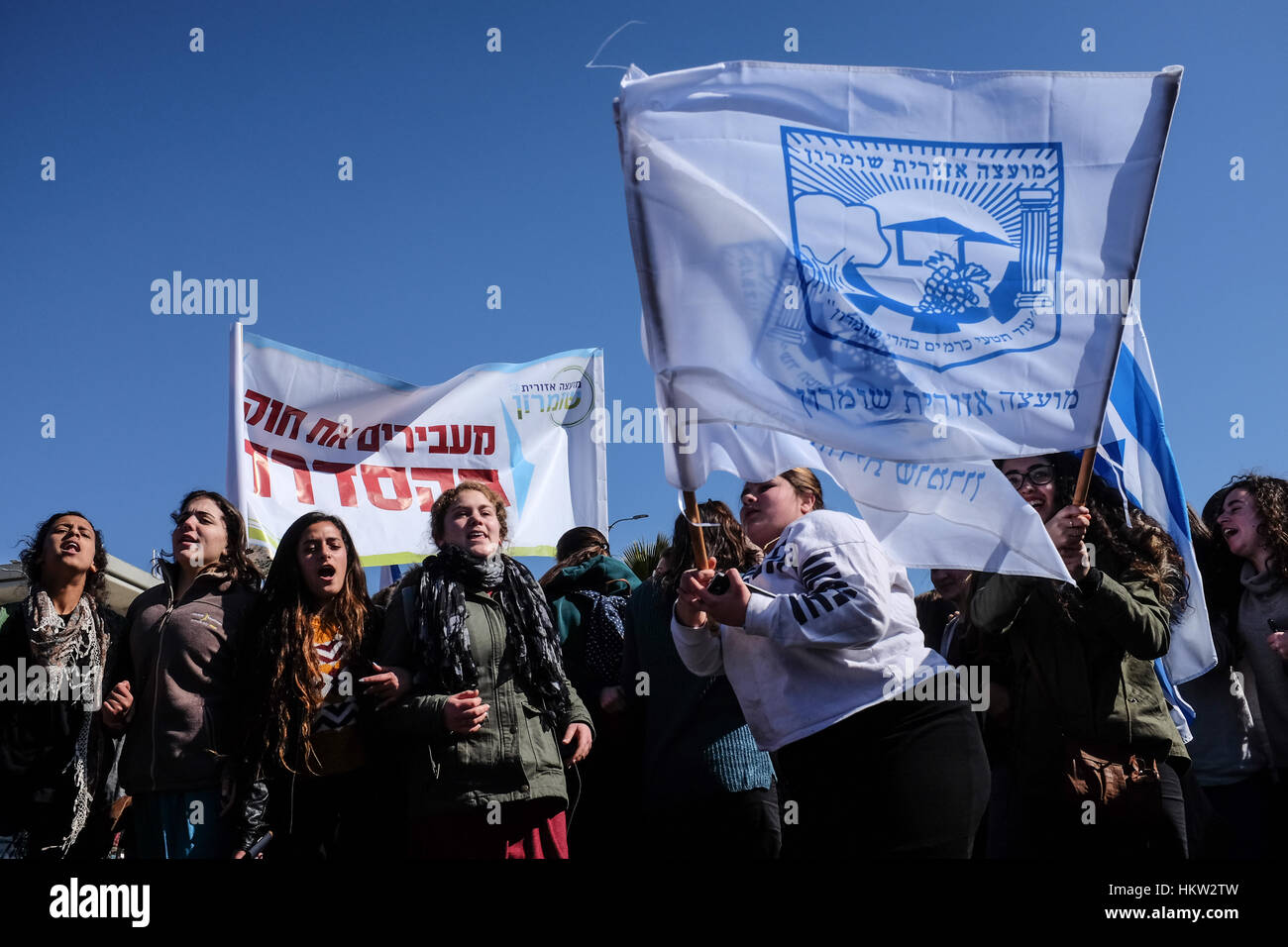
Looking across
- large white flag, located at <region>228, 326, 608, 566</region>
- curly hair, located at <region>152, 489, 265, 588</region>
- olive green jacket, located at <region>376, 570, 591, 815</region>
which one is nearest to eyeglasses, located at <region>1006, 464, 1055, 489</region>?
olive green jacket, located at <region>376, 570, 591, 815</region>

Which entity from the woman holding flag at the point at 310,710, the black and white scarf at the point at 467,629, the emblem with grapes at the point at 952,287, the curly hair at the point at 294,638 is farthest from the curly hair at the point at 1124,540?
the curly hair at the point at 294,638

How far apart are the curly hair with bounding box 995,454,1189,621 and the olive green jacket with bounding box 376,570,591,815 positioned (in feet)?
7.34

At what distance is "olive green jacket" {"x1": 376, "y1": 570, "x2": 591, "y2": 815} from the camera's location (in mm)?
4750

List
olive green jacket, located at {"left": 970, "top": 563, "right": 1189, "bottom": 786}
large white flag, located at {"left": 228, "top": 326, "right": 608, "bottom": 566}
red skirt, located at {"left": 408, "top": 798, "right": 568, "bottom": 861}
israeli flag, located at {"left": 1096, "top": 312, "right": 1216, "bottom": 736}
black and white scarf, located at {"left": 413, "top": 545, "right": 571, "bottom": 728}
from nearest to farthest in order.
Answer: olive green jacket, located at {"left": 970, "top": 563, "right": 1189, "bottom": 786} → red skirt, located at {"left": 408, "top": 798, "right": 568, "bottom": 861} → black and white scarf, located at {"left": 413, "top": 545, "right": 571, "bottom": 728} → israeli flag, located at {"left": 1096, "top": 312, "right": 1216, "bottom": 736} → large white flag, located at {"left": 228, "top": 326, "right": 608, "bottom": 566}

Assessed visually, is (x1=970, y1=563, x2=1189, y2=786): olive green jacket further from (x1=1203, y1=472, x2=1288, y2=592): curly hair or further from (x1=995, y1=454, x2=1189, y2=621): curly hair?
(x1=1203, y1=472, x2=1288, y2=592): curly hair

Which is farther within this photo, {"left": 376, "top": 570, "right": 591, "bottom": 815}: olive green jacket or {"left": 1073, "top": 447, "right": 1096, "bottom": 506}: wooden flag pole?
{"left": 376, "top": 570, "right": 591, "bottom": 815}: olive green jacket

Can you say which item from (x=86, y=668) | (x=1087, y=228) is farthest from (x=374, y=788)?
(x=1087, y=228)

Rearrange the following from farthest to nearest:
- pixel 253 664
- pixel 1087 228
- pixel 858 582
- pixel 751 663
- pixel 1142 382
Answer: pixel 1142 382 < pixel 253 664 < pixel 1087 228 < pixel 751 663 < pixel 858 582

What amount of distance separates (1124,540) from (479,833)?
2.74 metres

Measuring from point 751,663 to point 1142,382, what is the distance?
3.14 meters

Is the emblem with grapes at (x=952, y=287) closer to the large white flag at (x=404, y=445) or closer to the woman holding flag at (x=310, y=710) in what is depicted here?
the woman holding flag at (x=310, y=710)

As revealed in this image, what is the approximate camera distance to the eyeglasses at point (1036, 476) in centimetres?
497
